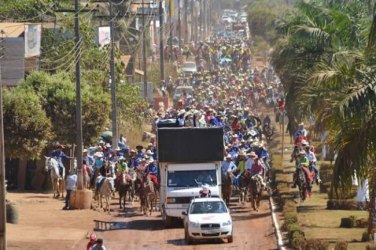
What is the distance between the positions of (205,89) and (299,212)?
5051 cm

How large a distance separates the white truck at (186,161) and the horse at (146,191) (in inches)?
98.3

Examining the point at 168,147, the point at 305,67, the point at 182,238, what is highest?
the point at 305,67

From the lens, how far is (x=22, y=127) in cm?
4369

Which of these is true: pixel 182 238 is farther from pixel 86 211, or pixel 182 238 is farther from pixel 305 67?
pixel 305 67

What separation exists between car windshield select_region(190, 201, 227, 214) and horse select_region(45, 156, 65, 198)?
10856 mm

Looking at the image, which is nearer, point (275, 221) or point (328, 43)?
point (275, 221)

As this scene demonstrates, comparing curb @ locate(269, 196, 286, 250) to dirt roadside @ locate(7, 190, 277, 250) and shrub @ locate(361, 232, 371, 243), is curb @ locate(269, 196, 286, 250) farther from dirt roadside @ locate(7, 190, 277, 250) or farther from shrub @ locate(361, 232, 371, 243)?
shrub @ locate(361, 232, 371, 243)

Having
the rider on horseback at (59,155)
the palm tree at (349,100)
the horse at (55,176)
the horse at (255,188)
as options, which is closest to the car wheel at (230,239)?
the palm tree at (349,100)

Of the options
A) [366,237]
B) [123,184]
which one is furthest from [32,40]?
[366,237]

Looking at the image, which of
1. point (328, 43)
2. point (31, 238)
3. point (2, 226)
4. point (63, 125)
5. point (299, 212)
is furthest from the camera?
point (63, 125)

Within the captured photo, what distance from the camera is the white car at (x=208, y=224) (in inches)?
1278

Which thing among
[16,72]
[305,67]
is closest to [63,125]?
[16,72]

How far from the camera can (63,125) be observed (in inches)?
1834

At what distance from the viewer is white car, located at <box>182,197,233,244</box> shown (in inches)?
1278
